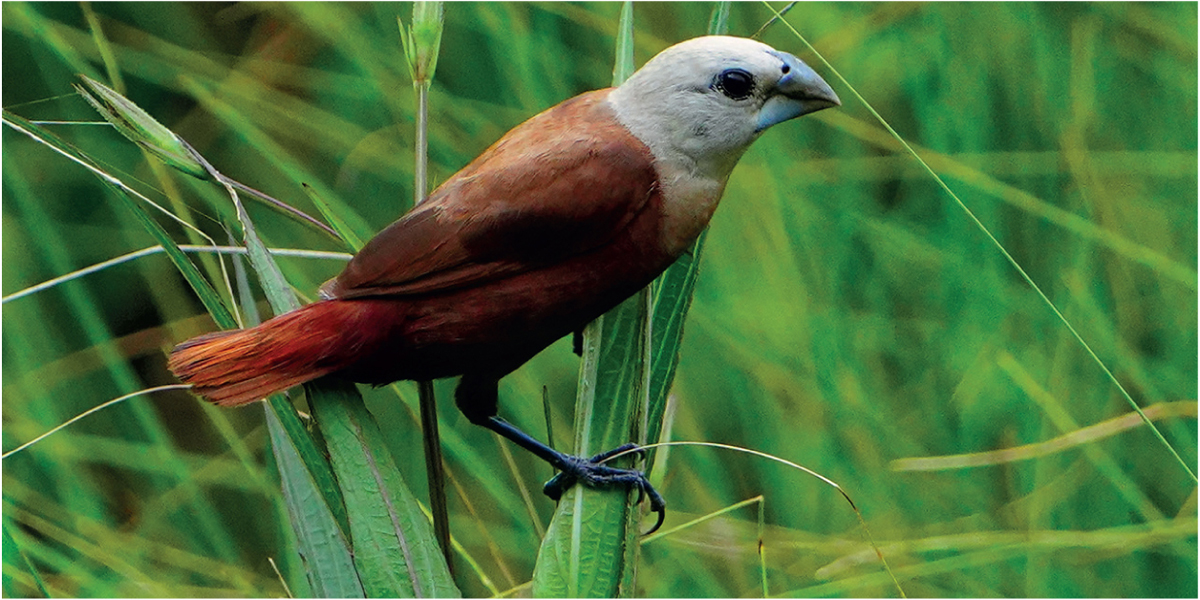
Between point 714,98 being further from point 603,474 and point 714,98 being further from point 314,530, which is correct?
point 314,530

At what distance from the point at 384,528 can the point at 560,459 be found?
0.20m

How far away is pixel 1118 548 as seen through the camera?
1.33m

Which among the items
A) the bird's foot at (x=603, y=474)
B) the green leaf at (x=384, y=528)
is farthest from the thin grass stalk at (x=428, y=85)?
the bird's foot at (x=603, y=474)

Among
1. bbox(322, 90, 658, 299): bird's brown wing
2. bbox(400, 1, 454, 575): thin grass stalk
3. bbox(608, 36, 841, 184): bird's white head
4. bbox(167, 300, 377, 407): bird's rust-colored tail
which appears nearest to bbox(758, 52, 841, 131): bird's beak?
bbox(608, 36, 841, 184): bird's white head

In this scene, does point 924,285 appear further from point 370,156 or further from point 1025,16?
point 370,156

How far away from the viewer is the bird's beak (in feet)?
2.79

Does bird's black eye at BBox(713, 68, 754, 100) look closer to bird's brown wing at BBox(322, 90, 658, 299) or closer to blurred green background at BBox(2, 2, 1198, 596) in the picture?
bird's brown wing at BBox(322, 90, 658, 299)

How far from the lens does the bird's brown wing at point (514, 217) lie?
847 millimetres

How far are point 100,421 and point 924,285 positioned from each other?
3.91 ft

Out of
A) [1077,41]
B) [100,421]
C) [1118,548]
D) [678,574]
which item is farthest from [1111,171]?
[100,421]

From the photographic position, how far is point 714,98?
850 mm

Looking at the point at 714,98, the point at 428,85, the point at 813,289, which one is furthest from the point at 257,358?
the point at 813,289

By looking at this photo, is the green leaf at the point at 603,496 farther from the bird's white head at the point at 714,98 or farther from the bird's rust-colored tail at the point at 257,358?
the bird's rust-colored tail at the point at 257,358

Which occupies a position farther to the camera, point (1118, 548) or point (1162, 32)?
point (1162, 32)
